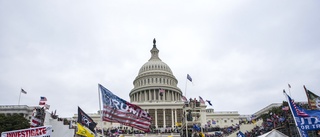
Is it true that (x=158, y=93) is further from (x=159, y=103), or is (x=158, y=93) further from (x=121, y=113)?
(x=121, y=113)

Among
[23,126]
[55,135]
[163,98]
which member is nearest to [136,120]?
[55,135]

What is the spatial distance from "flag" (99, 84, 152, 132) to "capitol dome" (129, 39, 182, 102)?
94.1m

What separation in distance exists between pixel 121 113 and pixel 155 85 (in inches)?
3913

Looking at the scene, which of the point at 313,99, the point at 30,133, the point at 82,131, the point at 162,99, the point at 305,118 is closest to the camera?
the point at 305,118

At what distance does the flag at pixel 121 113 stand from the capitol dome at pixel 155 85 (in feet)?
309

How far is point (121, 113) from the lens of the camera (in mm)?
19250

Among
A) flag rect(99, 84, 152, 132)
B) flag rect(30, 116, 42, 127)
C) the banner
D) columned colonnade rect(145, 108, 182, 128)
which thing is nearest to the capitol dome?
columned colonnade rect(145, 108, 182, 128)

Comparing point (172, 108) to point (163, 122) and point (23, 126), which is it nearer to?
point (163, 122)

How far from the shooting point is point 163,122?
318ft

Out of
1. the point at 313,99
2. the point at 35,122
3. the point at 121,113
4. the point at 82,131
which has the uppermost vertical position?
the point at 313,99

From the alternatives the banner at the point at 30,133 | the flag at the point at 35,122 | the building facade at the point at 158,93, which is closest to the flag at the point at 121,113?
the banner at the point at 30,133

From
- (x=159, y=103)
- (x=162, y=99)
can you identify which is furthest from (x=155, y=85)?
(x=159, y=103)

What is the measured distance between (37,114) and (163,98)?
9003cm

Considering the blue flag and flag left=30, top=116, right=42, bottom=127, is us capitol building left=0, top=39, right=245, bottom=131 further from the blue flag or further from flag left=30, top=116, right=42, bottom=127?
the blue flag
